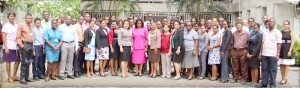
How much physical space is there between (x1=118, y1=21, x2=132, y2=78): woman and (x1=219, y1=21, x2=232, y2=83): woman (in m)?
2.51

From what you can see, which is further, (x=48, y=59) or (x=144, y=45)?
(x=144, y=45)

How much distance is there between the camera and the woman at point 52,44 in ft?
31.3

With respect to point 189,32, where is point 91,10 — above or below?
above

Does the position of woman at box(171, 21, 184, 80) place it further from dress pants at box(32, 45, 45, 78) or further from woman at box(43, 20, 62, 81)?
dress pants at box(32, 45, 45, 78)

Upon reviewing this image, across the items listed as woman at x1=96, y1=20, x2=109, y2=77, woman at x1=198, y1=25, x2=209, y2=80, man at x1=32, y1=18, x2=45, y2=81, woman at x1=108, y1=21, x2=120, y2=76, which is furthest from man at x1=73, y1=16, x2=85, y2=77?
woman at x1=198, y1=25, x2=209, y2=80

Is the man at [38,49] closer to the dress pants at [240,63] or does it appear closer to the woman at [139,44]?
the woman at [139,44]

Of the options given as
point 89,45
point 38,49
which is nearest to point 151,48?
point 89,45

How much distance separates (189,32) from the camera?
10.1 meters

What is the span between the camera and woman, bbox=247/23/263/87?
29.8ft

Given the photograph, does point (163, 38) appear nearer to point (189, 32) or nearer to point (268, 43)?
point (189, 32)

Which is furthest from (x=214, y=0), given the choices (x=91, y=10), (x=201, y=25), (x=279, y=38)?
(x=279, y=38)

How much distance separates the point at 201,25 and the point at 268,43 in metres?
2.27

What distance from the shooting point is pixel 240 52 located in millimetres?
9539

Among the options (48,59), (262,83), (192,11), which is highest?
(192,11)
